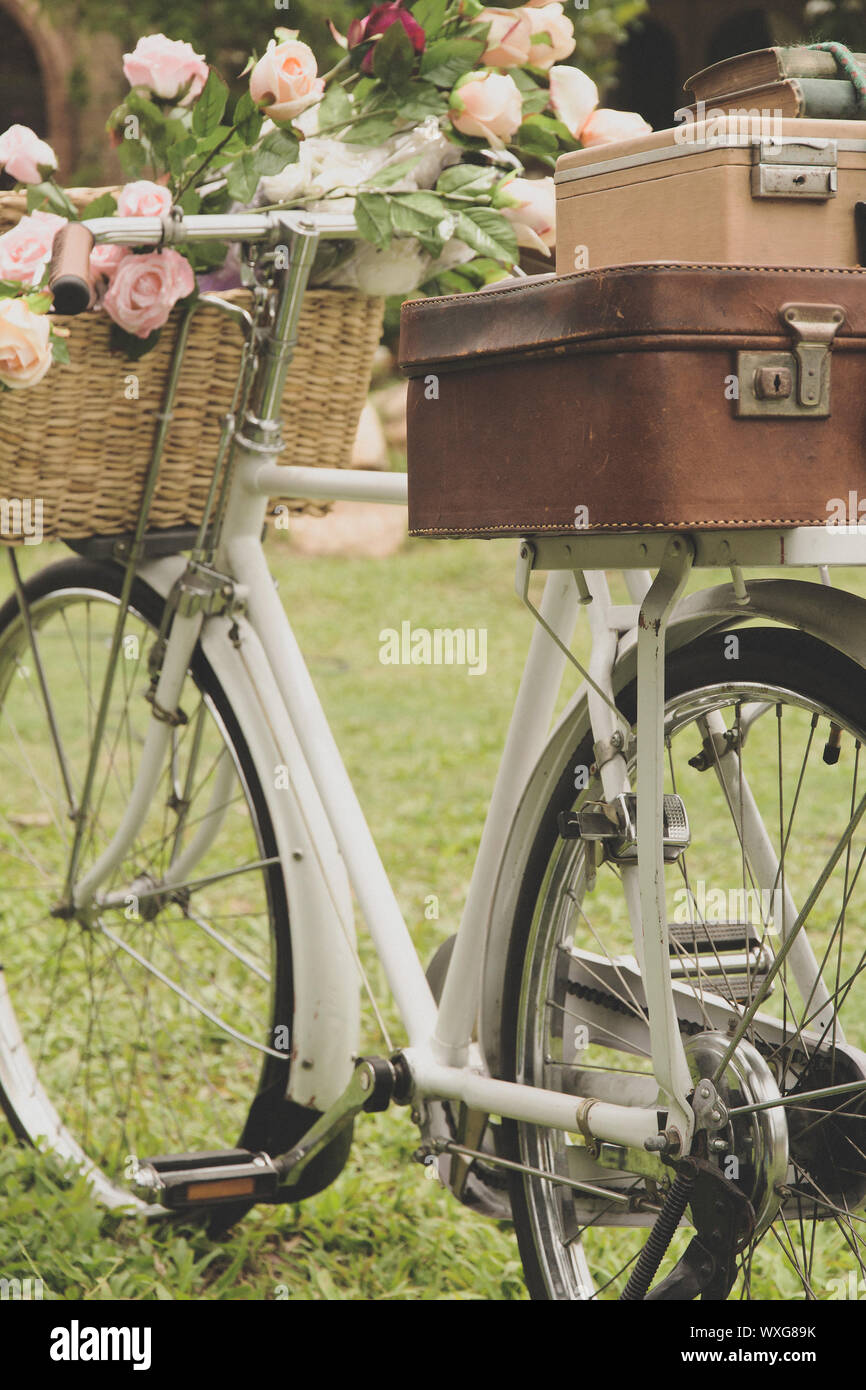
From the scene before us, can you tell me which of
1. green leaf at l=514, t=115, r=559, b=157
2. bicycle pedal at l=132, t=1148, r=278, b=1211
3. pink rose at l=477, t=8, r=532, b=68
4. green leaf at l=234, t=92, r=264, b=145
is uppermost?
pink rose at l=477, t=8, r=532, b=68

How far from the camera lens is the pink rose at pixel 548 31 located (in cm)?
170

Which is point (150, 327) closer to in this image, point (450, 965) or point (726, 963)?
point (450, 965)

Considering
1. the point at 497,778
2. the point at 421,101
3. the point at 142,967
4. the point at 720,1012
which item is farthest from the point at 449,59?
the point at 142,967

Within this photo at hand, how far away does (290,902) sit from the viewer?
186cm

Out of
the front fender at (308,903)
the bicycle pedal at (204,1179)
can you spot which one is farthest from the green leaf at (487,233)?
the bicycle pedal at (204,1179)

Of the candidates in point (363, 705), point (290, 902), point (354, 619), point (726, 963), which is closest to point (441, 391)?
point (726, 963)

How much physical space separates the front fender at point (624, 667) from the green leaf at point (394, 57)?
2.33ft

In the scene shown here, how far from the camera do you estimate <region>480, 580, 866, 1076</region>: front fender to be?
125 centimetres

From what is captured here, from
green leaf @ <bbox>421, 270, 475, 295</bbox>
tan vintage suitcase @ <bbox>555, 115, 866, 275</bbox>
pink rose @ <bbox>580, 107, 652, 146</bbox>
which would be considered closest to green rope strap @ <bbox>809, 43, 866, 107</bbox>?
tan vintage suitcase @ <bbox>555, 115, 866, 275</bbox>

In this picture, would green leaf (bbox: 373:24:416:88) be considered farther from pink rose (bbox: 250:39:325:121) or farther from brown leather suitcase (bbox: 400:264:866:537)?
brown leather suitcase (bbox: 400:264:866:537)

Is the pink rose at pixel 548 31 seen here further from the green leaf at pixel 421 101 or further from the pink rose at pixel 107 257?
the pink rose at pixel 107 257

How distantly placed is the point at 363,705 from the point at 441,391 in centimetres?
397

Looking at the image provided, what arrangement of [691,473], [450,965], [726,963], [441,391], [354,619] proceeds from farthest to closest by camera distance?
[354,619] → [450,965] → [726,963] → [441,391] → [691,473]

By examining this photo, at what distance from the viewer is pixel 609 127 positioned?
170 cm
